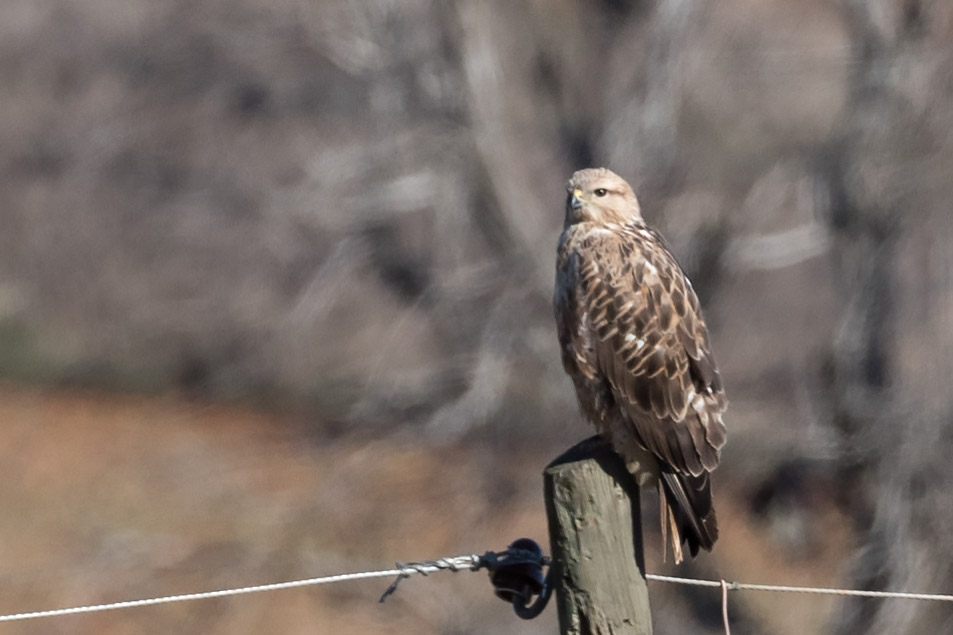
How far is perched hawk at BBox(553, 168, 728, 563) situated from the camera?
4.25m

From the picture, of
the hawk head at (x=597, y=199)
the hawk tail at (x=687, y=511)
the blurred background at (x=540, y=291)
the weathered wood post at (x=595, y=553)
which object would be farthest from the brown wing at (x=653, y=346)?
the blurred background at (x=540, y=291)

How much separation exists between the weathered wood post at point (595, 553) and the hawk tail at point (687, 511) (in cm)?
76

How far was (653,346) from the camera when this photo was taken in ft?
14.9

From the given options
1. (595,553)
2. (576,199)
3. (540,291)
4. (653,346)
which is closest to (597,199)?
(576,199)

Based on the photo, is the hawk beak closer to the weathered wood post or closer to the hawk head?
the hawk head

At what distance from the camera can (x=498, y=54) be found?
10.6m

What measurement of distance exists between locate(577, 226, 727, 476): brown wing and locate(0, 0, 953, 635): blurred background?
459 cm

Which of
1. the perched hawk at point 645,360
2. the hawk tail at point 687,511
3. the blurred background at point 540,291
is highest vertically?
the blurred background at point 540,291

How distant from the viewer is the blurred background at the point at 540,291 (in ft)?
29.2

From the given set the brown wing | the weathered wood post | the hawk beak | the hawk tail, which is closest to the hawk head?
the hawk beak

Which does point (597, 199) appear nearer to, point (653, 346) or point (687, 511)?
point (653, 346)

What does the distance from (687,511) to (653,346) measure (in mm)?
658

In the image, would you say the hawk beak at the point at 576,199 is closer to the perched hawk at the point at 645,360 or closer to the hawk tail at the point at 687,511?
the perched hawk at the point at 645,360

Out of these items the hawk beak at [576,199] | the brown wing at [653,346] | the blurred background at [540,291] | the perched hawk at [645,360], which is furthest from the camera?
the blurred background at [540,291]
